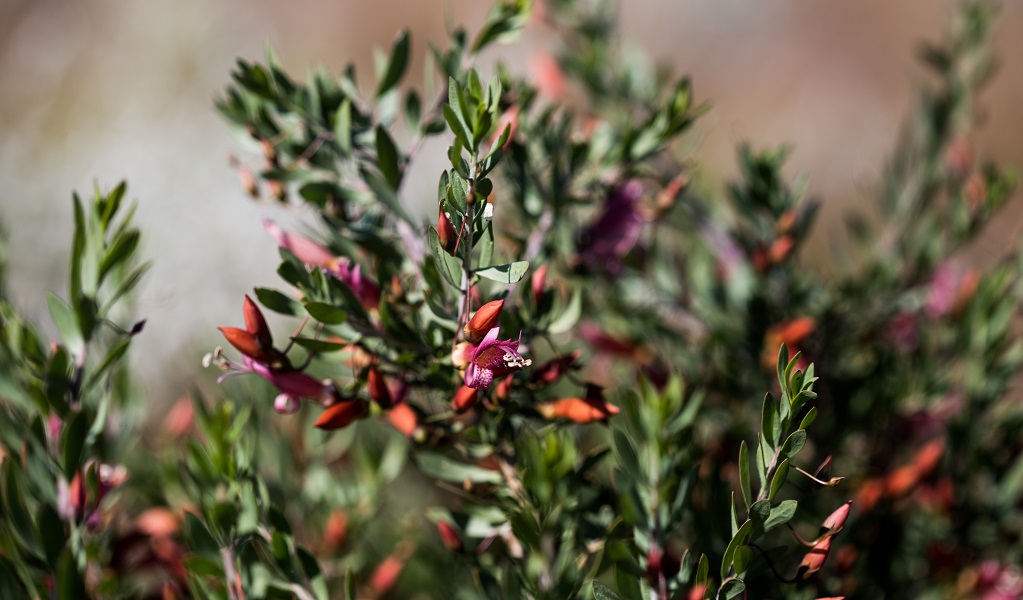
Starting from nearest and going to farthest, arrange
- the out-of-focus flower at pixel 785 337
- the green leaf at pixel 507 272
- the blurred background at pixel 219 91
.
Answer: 1. the green leaf at pixel 507 272
2. the out-of-focus flower at pixel 785 337
3. the blurred background at pixel 219 91

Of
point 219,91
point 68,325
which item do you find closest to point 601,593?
point 68,325

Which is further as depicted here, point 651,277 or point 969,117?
point 969,117

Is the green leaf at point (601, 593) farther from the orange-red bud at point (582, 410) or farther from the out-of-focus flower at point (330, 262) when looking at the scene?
the out-of-focus flower at point (330, 262)

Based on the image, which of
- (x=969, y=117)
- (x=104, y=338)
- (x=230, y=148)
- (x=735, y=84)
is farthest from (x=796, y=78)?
(x=104, y=338)

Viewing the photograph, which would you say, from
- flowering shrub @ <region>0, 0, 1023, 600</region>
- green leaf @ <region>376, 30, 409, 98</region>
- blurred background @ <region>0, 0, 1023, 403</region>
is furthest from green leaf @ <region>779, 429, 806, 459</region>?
blurred background @ <region>0, 0, 1023, 403</region>

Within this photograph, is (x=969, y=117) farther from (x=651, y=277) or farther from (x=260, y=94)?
(x=260, y=94)

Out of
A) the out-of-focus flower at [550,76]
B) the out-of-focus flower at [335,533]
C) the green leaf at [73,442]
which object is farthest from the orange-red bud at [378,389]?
the out-of-focus flower at [550,76]
